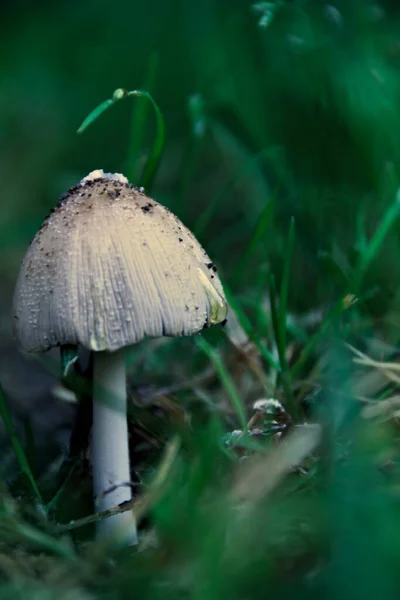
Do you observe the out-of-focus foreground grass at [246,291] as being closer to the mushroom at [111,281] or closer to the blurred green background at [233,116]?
the blurred green background at [233,116]

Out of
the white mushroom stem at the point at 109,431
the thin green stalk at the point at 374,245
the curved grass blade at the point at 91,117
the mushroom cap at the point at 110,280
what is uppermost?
the curved grass blade at the point at 91,117

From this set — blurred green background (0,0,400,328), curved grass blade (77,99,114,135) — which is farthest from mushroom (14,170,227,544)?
blurred green background (0,0,400,328)

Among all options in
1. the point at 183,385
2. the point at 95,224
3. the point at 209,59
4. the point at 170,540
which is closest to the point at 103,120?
the point at 209,59

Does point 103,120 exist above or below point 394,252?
above

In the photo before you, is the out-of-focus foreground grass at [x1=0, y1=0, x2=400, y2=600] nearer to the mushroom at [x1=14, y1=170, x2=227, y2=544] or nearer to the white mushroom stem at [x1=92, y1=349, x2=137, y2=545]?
the white mushroom stem at [x1=92, y1=349, x2=137, y2=545]

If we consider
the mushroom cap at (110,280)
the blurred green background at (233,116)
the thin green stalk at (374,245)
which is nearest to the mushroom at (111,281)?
the mushroom cap at (110,280)

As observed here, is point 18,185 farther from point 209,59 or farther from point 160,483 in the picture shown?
point 160,483

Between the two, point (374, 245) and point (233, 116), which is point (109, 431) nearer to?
point (374, 245)

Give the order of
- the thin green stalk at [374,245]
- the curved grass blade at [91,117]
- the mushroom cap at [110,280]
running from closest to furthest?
the mushroom cap at [110,280] < the curved grass blade at [91,117] < the thin green stalk at [374,245]
